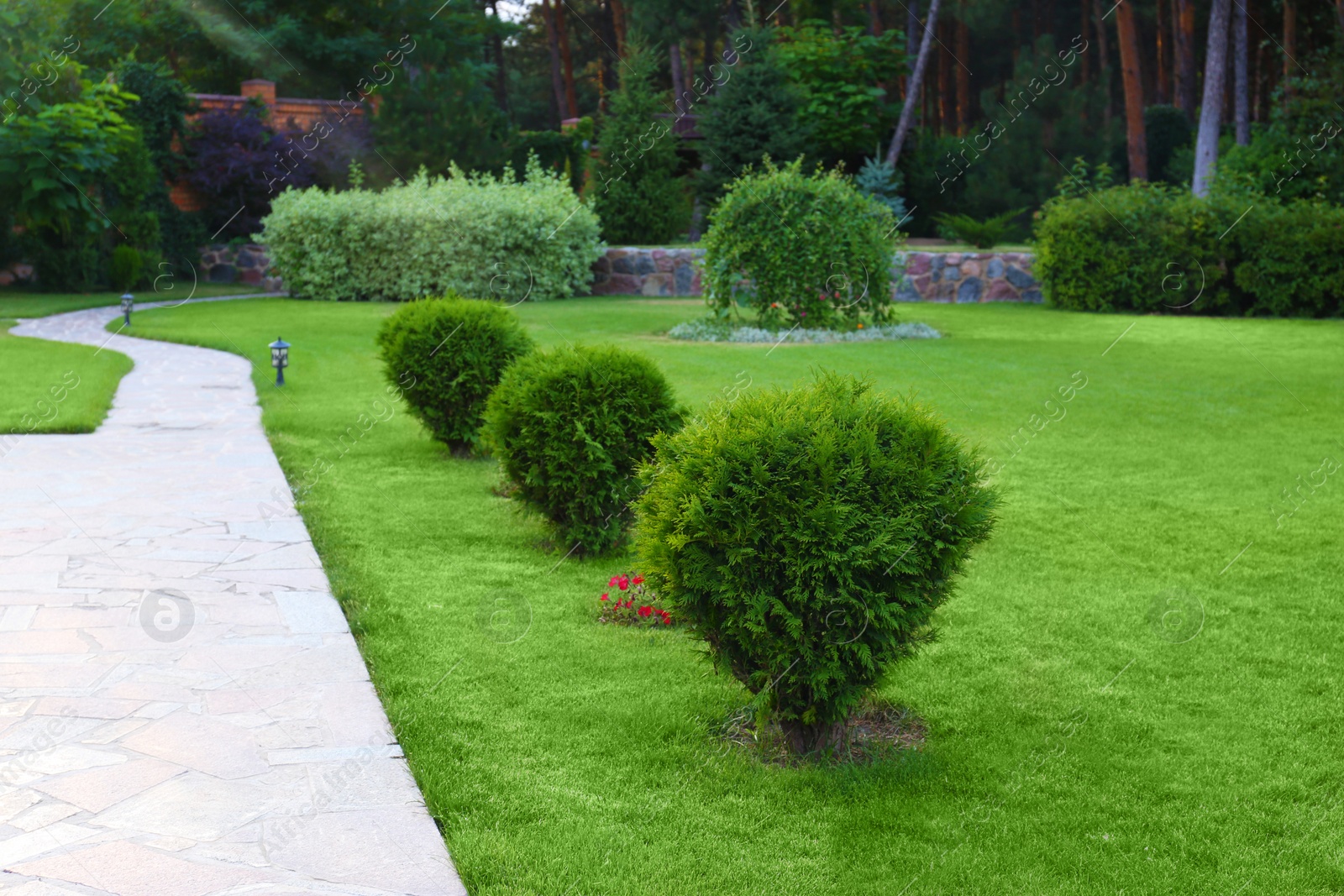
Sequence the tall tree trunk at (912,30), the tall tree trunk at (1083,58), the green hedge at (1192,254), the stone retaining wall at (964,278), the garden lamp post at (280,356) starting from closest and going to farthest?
the garden lamp post at (280,356) → the green hedge at (1192,254) → the stone retaining wall at (964,278) → the tall tree trunk at (912,30) → the tall tree trunk at (1083,58)

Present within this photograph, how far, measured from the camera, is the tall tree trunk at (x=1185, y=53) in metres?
28.5

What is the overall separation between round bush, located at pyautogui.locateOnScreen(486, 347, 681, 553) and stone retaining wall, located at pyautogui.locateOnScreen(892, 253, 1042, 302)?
15225mm

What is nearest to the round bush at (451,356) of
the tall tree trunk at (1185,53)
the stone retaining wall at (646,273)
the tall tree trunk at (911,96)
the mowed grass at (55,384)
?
the mowed grass at (55,384)

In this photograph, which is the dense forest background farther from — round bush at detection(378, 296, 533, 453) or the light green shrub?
round bush at detection(378, 296, 533, 453)

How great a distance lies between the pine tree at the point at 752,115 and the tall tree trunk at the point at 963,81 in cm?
1232

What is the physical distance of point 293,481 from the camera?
7727 mm

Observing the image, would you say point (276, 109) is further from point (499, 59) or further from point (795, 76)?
point (499, 59)

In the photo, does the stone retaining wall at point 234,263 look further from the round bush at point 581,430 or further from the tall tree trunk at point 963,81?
the round bush at point 581,430

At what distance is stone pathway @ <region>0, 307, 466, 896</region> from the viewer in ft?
10.0

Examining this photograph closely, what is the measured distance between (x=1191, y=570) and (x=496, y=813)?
3.93 metres

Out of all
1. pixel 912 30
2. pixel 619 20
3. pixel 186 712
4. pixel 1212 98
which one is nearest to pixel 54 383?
pixel 186 712

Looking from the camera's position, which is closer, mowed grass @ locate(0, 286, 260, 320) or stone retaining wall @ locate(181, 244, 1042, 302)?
mowed grass @ locate(0, 286, 260, 320)

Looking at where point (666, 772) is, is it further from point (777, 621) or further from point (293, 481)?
point (293, 481)

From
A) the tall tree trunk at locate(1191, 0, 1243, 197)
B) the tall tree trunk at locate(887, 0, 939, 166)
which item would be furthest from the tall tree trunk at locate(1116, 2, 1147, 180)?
the tall tree trunk at locate(887, 0, 939, 166)
